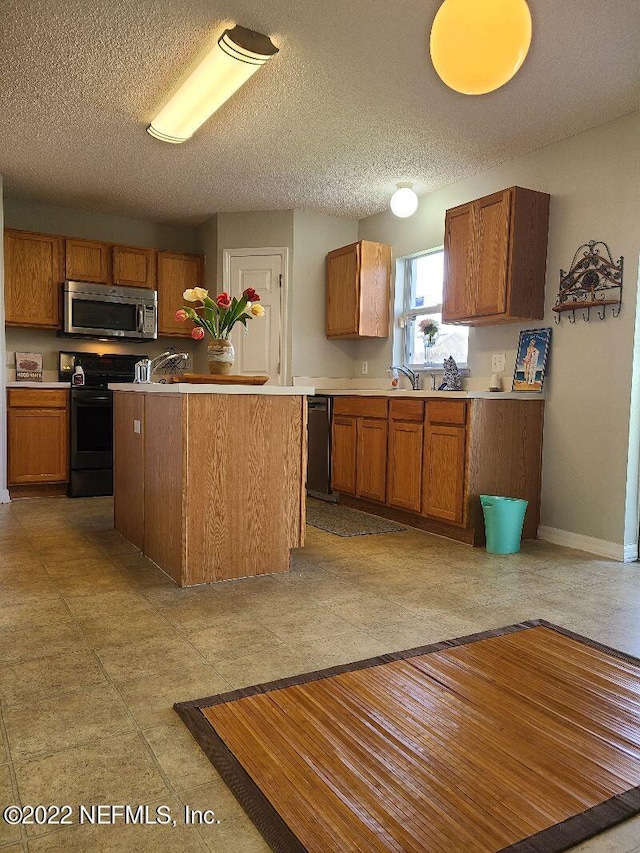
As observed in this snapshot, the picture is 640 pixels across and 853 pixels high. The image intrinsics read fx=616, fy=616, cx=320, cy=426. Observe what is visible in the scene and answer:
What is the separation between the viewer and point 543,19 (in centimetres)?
257

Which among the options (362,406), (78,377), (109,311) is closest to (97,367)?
(78,377)

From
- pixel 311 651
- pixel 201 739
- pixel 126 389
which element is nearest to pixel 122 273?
pixel 126 389

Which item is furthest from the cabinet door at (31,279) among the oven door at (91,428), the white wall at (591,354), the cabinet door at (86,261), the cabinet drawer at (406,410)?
the white wall at (591,354)

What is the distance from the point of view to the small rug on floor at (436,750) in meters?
1.27

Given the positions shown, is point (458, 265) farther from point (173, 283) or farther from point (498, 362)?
point (173, 283)

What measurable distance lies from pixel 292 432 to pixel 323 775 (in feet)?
5.83

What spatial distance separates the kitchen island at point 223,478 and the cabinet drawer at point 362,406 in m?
1.52

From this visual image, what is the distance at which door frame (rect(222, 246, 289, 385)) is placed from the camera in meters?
5.70

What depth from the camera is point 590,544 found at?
366 cm

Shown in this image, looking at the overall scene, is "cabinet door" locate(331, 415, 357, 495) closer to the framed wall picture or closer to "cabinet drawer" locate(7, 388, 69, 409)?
the framed wall picture

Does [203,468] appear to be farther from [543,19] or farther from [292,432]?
[543,19]

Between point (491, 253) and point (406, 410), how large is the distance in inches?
45.4

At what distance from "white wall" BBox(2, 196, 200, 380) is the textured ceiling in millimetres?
369

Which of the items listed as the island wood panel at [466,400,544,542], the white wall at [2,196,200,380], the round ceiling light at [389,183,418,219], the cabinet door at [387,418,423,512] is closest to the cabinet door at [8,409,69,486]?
the white wall at [2,196,200,380]
